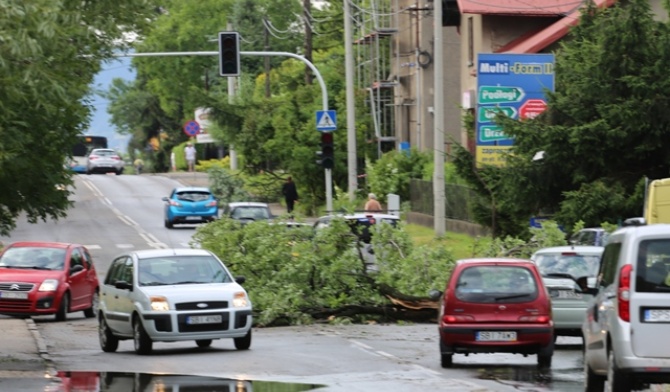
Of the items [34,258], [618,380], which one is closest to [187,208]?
[34,258]

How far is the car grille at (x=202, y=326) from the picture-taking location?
22.5 meters

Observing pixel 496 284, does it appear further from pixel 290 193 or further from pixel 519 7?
pixel 290 193

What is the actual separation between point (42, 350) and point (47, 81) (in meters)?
7.10

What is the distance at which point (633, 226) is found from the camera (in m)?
14.5

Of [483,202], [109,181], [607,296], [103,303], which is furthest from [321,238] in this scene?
[109,181]

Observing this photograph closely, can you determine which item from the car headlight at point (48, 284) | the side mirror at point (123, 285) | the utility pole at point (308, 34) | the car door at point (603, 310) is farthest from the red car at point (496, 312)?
the utility pole at point (308, 34)

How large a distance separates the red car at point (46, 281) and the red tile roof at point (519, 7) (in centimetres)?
2231

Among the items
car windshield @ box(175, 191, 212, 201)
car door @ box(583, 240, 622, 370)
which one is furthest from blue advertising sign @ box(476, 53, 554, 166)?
car door @ box(583, 240, 622, 370)

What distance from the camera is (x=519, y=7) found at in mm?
53219

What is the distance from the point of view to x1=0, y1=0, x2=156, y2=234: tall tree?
1711 centimetres

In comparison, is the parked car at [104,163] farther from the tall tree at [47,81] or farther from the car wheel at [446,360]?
the car wheel at [446,360]

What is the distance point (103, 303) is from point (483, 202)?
15375 millimetres

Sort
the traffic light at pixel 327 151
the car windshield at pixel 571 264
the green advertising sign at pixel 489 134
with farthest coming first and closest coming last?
1. the traffic light at pixel 327 151
2. the green advertising sign at pixel 489 134
3. the car windshield at pixel 571 264

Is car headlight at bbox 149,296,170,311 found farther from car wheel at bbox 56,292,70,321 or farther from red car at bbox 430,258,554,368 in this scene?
car wheel at bbox 56,292,70,321
